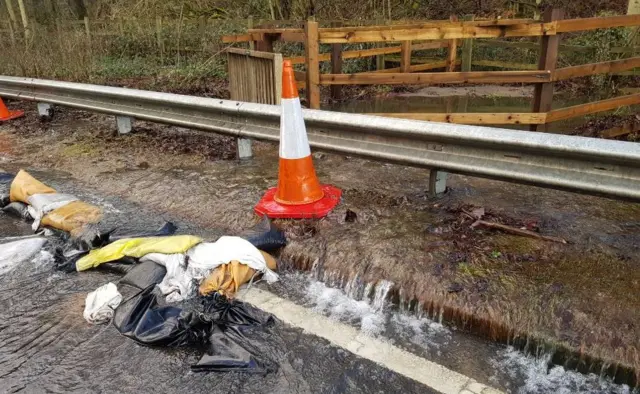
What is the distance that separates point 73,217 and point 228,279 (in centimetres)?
181

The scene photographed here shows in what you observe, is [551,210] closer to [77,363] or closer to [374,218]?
[374,218]

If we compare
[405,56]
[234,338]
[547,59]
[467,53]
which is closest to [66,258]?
[234,338]

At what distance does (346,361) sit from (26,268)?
2563mm

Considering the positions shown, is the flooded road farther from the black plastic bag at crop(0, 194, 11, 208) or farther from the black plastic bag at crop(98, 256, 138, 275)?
the black plastic bag at crop(0, 194, 11, 208)

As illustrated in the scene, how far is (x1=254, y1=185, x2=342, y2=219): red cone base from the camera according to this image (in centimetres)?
421

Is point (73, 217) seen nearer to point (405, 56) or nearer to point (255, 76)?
point (255, 76)

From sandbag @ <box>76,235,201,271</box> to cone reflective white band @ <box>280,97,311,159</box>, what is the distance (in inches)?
42.3

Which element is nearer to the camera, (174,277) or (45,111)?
(174,277)

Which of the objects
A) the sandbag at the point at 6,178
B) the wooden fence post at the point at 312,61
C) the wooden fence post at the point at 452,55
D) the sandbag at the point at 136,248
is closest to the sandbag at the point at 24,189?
the sandbag at the point at 6,178

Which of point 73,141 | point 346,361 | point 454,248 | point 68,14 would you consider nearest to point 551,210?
point 454,248

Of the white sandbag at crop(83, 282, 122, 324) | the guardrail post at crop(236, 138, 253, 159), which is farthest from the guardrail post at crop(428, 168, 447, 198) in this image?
the white sandbag at crop(83, 282, 122, 324)

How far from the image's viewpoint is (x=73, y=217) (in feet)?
14.5

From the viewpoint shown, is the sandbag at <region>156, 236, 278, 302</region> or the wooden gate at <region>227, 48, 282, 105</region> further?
the wooden gate at <region>227, 48, 282, 105</region>

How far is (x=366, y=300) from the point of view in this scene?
3.36m
